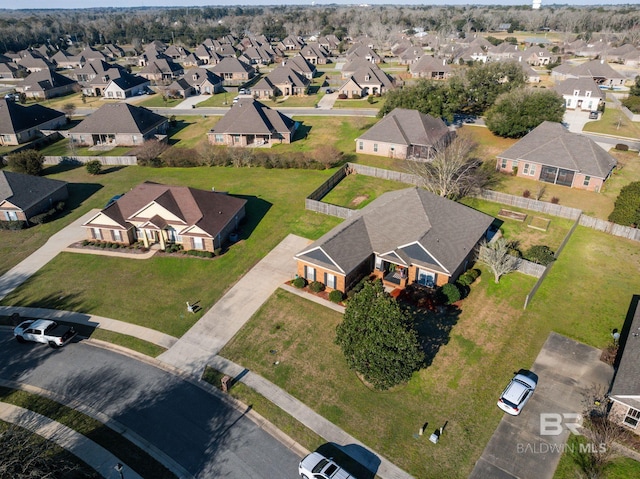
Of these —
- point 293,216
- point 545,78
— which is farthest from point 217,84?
point 545,78

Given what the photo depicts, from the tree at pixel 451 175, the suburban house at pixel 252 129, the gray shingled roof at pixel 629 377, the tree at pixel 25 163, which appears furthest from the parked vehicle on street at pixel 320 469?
the tree at pixel 25 163

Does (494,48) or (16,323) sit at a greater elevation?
(494,48)

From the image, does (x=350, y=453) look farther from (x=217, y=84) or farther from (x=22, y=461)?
(x=217, y=84)

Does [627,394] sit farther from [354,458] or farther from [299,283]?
[299,283]

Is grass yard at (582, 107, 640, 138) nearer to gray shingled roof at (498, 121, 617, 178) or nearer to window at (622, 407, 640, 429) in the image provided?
gray shingled roof at (498, 121, 617, 178)

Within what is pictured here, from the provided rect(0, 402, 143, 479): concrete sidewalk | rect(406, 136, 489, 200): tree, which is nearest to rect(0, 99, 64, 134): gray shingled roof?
rect(0, 402, 143, 479): concrete sidewalk

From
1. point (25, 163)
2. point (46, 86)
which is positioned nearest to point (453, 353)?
point (25, 163)
